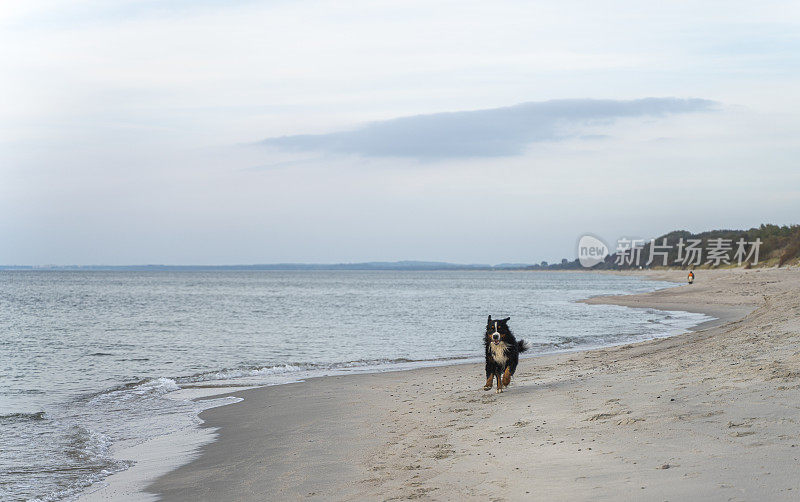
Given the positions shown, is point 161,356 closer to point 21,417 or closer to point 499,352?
point 21,417

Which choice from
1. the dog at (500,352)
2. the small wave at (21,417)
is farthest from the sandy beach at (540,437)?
the small wave at (21,417)

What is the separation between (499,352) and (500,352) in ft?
0.05

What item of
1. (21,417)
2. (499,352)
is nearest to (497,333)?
(499,352)

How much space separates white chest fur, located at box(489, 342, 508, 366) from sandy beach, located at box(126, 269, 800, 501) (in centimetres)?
53

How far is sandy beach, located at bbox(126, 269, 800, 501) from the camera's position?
19.0 feet

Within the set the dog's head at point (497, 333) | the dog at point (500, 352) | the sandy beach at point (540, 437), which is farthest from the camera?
the dog at point (500, 352)

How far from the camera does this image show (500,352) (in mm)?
11242

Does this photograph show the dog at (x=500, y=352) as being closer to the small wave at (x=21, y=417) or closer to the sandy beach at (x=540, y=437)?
the sandy beach at (x=540, y=437)

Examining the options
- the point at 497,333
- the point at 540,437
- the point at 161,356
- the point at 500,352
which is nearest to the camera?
the point at 540,437

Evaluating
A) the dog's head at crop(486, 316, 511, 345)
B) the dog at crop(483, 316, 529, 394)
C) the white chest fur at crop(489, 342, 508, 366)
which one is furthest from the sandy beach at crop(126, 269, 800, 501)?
the dog's head at crop(486, 316, 511, 345)

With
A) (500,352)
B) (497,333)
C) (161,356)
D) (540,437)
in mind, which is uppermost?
(497,333)

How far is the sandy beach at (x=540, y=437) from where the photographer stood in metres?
5.80

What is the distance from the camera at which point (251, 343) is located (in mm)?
26547

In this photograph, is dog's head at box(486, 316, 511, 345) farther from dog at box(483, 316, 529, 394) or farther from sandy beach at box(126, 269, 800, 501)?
sandy beach at box(126, 269, 800, 501)
